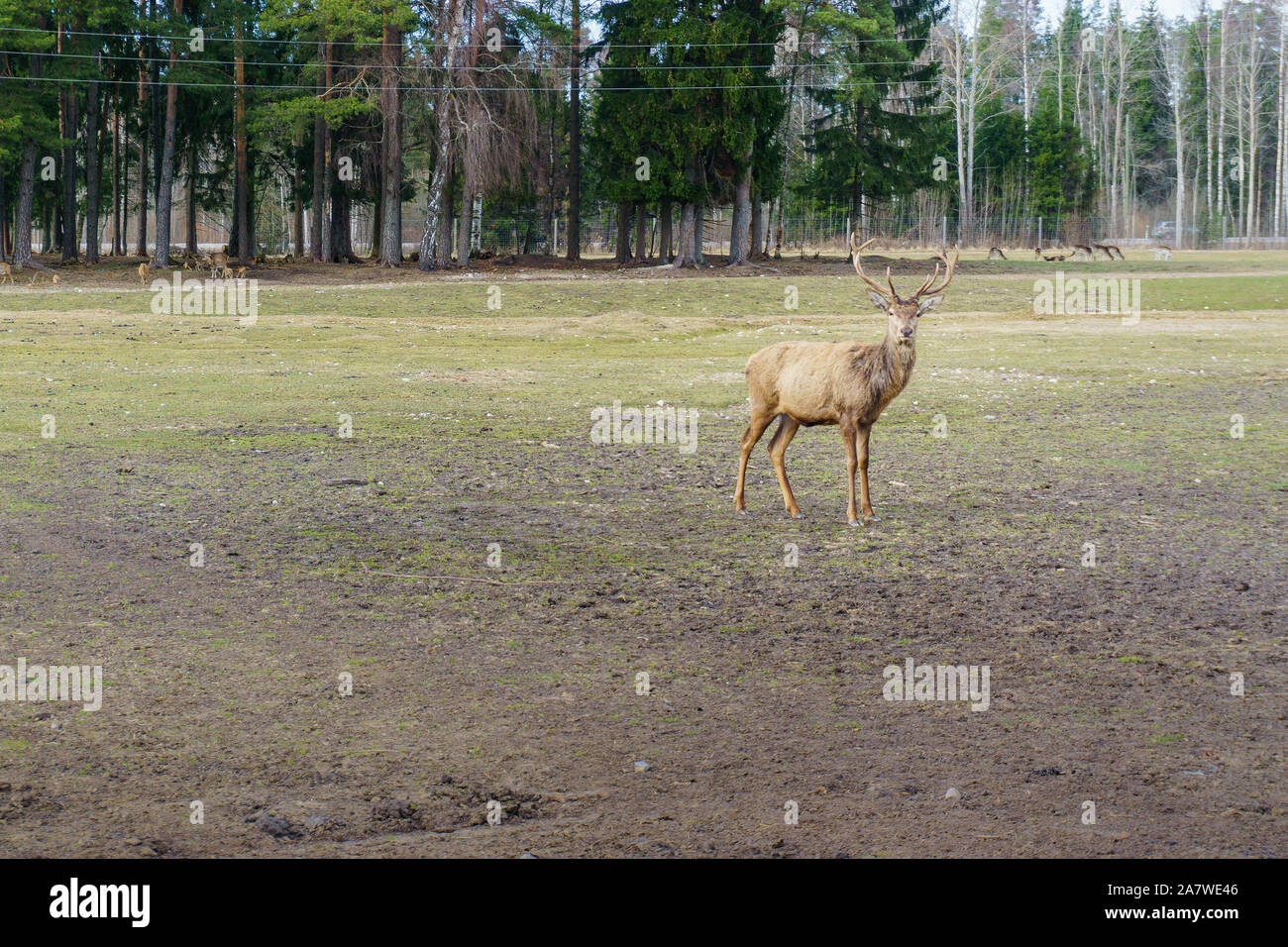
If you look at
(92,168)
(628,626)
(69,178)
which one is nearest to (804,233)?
(92,168)

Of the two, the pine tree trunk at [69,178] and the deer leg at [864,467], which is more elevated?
the pine tree trunk at [69,178]

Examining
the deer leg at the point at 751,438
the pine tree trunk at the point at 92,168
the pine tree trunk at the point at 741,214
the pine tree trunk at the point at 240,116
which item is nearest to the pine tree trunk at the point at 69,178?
the pine tree trunk at the point at 92,168

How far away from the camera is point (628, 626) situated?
24.7 feet

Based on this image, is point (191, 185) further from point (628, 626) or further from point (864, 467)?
point (628, 626)

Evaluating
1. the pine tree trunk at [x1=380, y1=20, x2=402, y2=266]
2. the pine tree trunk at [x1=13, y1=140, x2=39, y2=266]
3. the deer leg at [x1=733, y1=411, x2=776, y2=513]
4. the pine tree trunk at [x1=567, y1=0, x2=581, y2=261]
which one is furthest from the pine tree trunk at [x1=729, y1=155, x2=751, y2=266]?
the deer leg at [x1=733, y1=411, x2=776, y2=513]

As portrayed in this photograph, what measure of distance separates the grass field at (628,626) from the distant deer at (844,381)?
55cm

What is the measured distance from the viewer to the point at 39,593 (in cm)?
804

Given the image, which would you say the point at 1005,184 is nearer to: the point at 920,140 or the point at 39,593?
the point at 920,140

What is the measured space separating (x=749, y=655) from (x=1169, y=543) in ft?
13.3

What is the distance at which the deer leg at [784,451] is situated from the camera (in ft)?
33.7

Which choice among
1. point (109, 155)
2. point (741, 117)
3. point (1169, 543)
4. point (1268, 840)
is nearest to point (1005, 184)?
point (741, 117)

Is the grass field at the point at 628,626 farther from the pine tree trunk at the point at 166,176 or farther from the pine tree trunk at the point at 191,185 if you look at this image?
the pine tree trunk at the point at 191,185

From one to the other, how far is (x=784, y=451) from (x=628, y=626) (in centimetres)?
346

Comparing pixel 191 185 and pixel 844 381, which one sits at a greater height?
pixel 191 185
